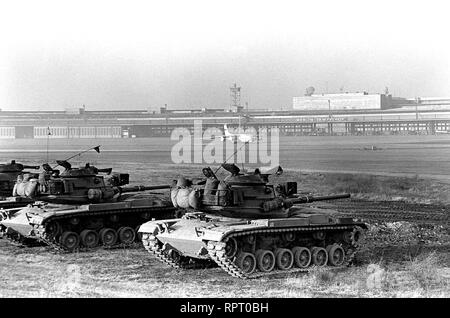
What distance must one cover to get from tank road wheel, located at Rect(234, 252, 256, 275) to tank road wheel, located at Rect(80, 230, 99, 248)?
21.4 ft

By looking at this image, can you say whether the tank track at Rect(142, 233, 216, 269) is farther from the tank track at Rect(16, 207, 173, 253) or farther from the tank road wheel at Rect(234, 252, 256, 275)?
the tank track at Rect(16, 207, 173, 253)

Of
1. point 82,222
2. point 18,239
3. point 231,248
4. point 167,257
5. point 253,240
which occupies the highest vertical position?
point 82,222

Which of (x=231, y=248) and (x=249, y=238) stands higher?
(x=249, y=238)

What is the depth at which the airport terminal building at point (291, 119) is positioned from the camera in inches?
2630

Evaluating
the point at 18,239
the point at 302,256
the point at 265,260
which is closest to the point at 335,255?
the point at 302,256

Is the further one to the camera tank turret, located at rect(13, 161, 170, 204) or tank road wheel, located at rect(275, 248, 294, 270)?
tank turret, located at rect(13, 161, 170, 204)

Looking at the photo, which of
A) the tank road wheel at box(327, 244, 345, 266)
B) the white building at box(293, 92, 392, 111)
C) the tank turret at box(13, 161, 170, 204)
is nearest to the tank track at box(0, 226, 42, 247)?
the tank turret at box(13, 161, 170, 204)

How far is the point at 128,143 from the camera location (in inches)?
2995

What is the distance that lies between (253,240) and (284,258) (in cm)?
100

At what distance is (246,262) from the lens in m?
18.3

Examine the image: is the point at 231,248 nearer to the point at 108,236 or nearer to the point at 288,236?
the point at 288,236

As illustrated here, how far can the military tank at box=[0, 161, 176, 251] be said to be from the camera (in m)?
22.4

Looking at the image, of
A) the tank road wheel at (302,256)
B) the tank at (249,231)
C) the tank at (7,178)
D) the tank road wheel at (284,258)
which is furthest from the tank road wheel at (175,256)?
the tank at (7,178)
